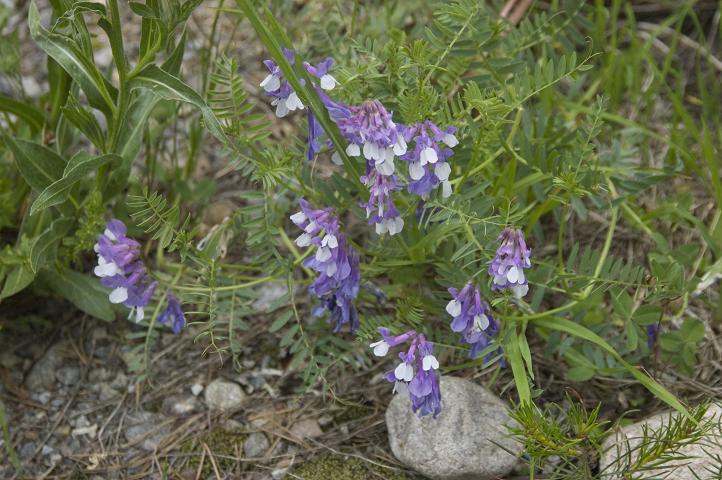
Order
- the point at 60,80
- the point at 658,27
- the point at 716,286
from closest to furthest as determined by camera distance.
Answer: the point at 60,80
the point at 716,286
the point at 658,27

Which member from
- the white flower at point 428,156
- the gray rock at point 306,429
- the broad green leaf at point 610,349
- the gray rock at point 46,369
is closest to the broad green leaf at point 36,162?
the gray rock at point 46,369

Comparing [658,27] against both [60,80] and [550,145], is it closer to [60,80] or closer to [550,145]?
[550,145]

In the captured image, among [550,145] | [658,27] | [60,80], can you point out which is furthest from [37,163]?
[658,27]

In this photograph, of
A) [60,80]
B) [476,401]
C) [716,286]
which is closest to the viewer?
[476,401]

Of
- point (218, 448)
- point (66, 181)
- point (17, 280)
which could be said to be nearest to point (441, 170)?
point (66, 181)

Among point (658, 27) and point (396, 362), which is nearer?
point (396, 362)

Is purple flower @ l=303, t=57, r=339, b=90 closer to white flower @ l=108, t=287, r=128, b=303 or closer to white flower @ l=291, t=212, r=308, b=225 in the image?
white flower @ l=291, t=212, r=308, b=225
